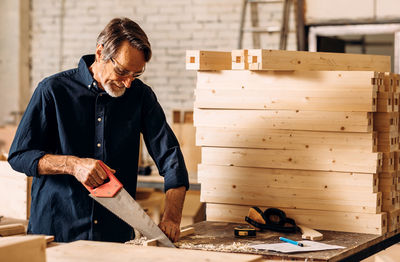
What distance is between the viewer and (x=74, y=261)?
170 cm

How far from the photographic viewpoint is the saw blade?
8.44 ft

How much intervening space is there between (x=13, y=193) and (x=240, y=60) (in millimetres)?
1787

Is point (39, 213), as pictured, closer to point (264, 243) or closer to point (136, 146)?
point (136, 146)

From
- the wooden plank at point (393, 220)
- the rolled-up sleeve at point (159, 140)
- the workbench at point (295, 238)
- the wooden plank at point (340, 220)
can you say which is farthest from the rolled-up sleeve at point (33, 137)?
the wooden plank at point (393, 220)

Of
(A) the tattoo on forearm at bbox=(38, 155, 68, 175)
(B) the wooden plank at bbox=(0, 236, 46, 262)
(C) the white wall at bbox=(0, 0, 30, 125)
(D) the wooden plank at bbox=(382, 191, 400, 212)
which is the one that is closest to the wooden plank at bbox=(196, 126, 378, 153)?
(D) the wooden plank at bbox=(382, 191, 400, 212)

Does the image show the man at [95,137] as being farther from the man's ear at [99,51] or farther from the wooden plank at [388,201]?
the wooden plank at [388,201]

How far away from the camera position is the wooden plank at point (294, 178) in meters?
3.04

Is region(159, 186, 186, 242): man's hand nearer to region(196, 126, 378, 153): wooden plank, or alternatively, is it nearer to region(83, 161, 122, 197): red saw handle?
region(83, 161, 122, 197): red saw handle

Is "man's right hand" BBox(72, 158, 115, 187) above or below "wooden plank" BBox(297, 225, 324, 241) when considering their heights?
above

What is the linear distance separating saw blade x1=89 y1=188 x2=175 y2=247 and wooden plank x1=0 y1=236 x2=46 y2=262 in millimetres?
961

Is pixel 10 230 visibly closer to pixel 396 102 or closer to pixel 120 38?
pixel 120 38

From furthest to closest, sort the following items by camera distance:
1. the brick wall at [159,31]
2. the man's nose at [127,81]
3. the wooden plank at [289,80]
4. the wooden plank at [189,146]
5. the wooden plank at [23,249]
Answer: the brick wall at [159,31] → the wooden plank at [189,146] → the wooden plank at [289,80] → the man's nose at [127,81] → the wooden plank at [23,249]

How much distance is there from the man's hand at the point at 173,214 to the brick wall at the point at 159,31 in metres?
4.41

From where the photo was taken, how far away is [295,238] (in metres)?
2.84
